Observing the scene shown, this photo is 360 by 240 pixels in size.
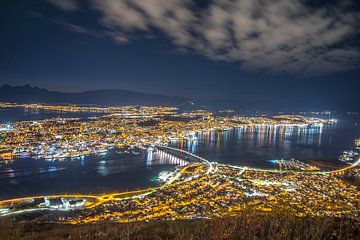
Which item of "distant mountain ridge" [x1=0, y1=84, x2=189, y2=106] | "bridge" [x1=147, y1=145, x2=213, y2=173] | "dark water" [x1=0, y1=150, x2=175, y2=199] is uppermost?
"distant mountain ridge" [x1=0, y1=84, x2=189, y2=106]

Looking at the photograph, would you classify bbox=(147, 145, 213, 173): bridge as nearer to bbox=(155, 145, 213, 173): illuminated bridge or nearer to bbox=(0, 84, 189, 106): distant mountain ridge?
bbox=(155, 145, 213, 173): illuminated bridge

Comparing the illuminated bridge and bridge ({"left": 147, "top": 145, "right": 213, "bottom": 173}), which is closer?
bridge ({"left": 147, "top": 145, "right": 213, "bottom": 173})

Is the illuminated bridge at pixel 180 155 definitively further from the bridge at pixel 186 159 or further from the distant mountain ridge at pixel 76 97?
the distant mountain ridge at pixel 76 97

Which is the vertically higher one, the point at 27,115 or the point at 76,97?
the point at 76,97

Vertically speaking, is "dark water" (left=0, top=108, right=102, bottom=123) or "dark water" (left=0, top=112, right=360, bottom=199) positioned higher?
"dark water" (left=0, top=108, right=102, bottom=123)

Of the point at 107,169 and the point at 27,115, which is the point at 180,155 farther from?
the point at 27,115

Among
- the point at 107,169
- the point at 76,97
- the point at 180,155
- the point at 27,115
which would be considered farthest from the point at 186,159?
the point at 76,97

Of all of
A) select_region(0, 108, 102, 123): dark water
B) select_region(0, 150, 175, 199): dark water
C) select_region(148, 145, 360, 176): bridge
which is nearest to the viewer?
select_region(0, 150, 175, 199): dark water

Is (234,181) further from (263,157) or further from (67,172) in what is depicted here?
(67,172)

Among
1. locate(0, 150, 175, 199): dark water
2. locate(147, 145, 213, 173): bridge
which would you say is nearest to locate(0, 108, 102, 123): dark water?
locate(0, 150, 175, 199): dark water
